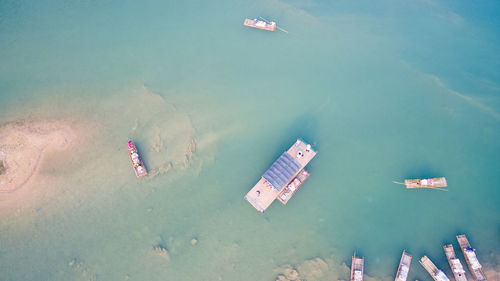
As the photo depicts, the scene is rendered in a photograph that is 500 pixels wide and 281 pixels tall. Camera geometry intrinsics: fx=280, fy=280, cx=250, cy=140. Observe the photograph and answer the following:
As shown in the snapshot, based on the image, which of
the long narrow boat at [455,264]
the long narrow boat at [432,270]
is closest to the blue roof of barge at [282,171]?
the long narrow boat at [432,270]

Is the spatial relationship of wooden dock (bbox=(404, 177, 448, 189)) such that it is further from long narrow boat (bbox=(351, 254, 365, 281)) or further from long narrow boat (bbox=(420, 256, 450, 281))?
long narrow boat (bbox=(351, 254, 365, 281))

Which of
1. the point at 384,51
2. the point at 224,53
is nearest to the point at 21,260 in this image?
the point at 224,53

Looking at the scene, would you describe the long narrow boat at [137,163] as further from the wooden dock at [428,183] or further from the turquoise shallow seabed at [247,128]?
the wooden dock at [428,183]

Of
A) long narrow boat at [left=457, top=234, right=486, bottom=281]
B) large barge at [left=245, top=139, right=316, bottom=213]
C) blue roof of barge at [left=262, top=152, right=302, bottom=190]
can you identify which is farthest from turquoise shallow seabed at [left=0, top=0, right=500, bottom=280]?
blue roof of barge at [left=262, top=152, right=302, bottom=190]

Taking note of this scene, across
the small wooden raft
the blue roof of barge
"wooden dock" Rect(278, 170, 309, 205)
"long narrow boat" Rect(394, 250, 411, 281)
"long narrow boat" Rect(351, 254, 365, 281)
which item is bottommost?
"long narrow boat" Rect(351, 254, 365, 281)

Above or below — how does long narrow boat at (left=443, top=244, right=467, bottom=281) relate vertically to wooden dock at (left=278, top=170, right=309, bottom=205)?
below

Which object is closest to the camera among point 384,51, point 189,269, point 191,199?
point 189,269

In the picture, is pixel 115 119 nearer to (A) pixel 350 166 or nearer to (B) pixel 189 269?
(B) pixel 189 269
